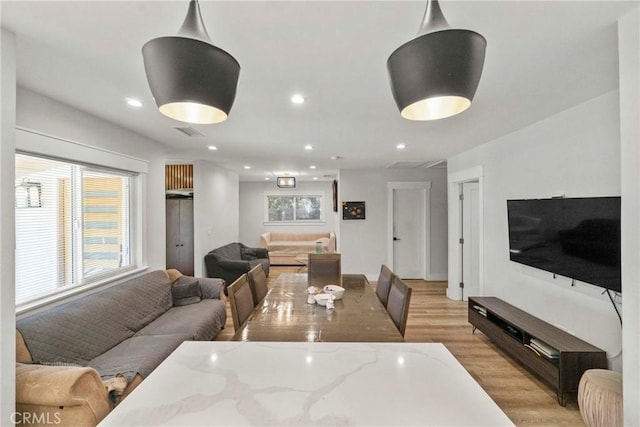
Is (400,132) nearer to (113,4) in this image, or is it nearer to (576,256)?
(576,256)

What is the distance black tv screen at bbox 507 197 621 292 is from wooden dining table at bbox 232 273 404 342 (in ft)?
5.06

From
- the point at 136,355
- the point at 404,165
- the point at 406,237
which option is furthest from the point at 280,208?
the point at 136,355

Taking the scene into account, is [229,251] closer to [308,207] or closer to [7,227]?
[308,207]

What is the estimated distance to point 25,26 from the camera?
140cm

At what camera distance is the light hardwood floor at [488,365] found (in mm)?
2109

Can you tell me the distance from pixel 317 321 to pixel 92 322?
6.02 feet

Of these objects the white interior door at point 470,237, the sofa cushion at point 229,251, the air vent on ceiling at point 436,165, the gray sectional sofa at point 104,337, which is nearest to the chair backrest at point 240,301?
the gray sectional sofa at point 104,337

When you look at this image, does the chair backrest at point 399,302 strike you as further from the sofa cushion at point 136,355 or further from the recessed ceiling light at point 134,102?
the recessed ceiling light at point 134,102

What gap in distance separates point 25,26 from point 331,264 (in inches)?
122

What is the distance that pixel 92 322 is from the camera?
229 centimetres

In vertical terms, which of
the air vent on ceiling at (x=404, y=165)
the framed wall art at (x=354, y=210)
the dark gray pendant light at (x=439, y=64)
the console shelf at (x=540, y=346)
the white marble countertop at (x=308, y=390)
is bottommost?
the console shelf at (x=540, y=346)

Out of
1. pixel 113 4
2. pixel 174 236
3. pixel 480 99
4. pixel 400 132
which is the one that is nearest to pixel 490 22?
pixel 480 99

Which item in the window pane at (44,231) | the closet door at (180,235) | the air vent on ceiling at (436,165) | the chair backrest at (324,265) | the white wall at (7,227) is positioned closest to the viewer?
the white wall at (7,227)

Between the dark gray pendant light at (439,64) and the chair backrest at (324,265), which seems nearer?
the dark gray pendant light at (439,64)
